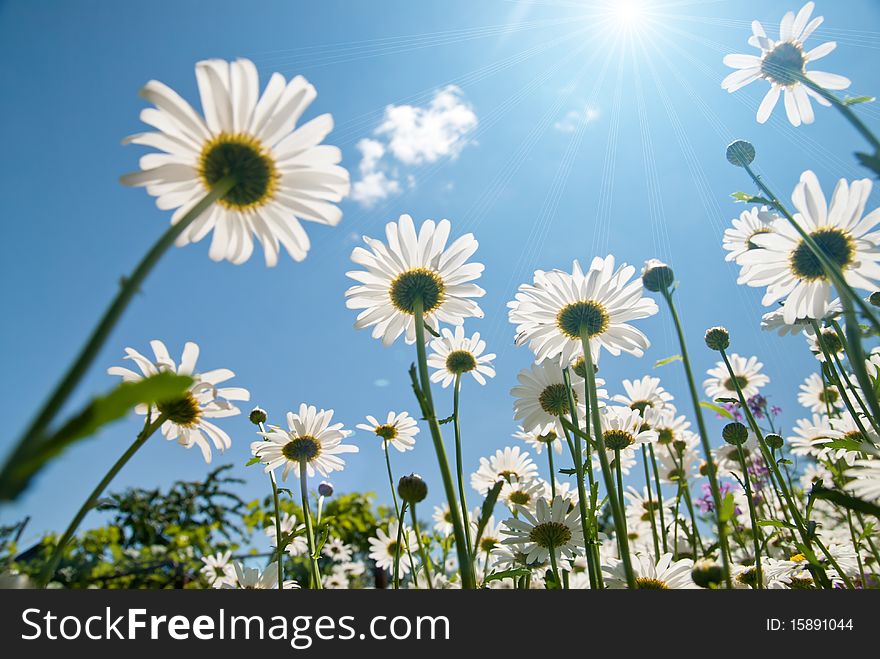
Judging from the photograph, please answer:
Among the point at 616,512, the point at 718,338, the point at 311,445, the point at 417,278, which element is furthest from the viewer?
the point at 311,445

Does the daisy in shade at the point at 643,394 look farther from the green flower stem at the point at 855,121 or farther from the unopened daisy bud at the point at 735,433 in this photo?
the green flower stem at the point at 855,121

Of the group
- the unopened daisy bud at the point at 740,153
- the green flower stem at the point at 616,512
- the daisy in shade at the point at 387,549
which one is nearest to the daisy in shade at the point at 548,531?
the green flower stem at the point at 616,512

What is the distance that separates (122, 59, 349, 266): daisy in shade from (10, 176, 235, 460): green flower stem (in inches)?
12.8

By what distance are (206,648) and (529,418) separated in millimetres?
1668

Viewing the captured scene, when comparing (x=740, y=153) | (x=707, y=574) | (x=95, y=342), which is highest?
(x=740, y=153)

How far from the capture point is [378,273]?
1.90 metres

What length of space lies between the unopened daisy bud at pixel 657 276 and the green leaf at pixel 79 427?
4.54ft

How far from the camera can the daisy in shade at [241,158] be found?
107 centimetres

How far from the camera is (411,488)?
201 cm

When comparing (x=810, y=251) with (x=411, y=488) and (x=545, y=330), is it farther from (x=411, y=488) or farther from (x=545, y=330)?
(x=411, y=488)

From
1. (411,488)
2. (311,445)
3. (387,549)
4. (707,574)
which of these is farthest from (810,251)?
(387,549)

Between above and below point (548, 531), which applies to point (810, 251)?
above

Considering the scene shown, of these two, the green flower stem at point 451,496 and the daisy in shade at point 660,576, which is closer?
the green flower stem at point 451,496

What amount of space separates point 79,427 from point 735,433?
2763mm
